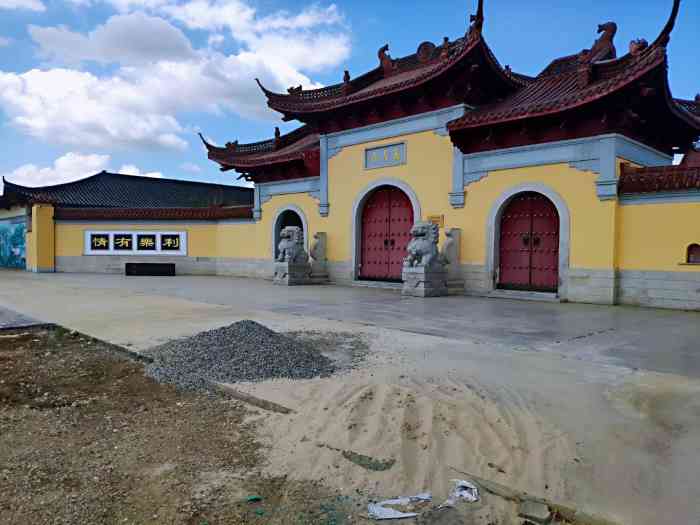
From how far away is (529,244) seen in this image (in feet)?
33.4

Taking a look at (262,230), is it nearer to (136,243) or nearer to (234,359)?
(136,243)

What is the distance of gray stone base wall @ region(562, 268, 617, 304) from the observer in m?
8.89

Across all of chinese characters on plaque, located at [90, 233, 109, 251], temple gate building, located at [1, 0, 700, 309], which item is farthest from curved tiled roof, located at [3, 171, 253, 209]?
temple gate building, located at [1, 0, 700, 309]

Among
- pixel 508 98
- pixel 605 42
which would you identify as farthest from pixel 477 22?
pixel 605 42

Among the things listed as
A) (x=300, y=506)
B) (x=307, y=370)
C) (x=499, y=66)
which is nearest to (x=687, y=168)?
(x=499, y=66)

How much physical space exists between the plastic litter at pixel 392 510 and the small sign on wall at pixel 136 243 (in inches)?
647

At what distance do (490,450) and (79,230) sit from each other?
61.4 feet

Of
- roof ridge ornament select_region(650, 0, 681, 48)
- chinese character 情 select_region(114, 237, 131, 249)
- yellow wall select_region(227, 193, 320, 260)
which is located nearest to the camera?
roof ridge ornament select_region(650, 0, 681, 48)

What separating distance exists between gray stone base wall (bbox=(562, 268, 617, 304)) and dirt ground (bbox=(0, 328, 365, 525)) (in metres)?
7.66

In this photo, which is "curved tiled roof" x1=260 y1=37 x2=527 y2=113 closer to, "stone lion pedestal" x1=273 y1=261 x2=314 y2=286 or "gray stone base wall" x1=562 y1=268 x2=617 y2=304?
"stone lion pedestal" x1=273 y1=261 x2=314 y2=286

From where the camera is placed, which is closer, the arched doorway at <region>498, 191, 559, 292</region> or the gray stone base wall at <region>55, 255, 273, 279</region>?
the arched doorway at <region>498, 191, 559, 292</region>

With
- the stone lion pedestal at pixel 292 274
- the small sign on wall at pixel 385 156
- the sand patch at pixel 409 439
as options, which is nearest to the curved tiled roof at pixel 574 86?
the small sign on wall at pixel 385 156

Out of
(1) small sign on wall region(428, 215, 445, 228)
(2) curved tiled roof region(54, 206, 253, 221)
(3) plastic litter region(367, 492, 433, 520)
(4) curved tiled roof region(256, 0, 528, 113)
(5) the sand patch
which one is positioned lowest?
(3) plastic litter region(367, 492, 433, 520)

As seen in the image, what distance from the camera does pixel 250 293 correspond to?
35.3ft
